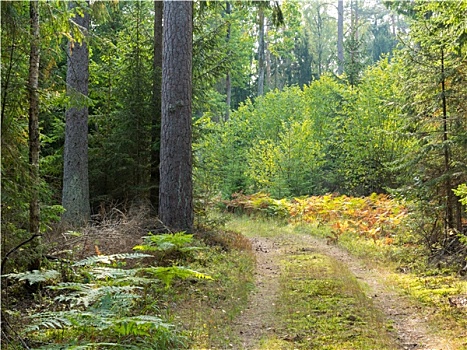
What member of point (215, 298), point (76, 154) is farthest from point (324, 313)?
point (76, 154)

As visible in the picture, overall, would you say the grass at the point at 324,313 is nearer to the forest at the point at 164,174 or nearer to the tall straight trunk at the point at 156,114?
the forest at the point at 164,174

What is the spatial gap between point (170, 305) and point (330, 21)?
57340mm

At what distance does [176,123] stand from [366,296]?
484cm

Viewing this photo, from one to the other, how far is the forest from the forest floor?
0.96 ft

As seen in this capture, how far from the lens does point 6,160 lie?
4445mm

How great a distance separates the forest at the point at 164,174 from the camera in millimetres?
4875

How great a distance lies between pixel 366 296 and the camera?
762 centimetres

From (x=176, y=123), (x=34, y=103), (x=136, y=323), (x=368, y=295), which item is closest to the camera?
(x=136, y=323)

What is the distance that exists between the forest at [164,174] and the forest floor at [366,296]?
0.96 ft

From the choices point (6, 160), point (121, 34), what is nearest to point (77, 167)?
point (121, 34)

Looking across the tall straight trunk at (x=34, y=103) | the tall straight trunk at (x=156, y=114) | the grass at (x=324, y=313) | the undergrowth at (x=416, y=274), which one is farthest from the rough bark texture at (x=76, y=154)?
the undergrowth at (x=416, y=274)

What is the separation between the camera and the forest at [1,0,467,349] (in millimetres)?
4875

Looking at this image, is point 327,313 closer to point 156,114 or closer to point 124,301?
point 124,301

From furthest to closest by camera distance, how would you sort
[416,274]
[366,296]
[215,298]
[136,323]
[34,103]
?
[416,274] < [366,296] < [215,298] < [34,103] < [136,323]
